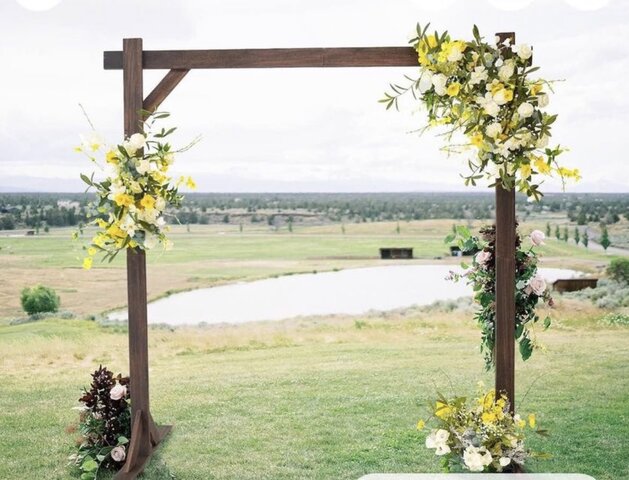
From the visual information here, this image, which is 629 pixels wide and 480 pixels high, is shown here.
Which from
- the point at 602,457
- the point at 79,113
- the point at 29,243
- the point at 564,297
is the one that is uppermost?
the point at 79,113

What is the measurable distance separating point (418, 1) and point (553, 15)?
1491mm

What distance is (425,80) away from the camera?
342 cm

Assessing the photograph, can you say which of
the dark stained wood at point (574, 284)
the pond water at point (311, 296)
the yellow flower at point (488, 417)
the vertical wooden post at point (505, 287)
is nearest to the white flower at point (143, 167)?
the vertical wooden post at point (505, 287)

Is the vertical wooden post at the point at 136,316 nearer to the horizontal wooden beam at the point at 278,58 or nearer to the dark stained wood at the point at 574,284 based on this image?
the horizontal wooden beam at the point at 278,58

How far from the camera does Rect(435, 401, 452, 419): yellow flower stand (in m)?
3.53

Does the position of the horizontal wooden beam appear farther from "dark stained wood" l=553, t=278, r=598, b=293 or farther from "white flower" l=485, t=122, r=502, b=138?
"dark stained wood" l=553, t=278, r=598, b=293

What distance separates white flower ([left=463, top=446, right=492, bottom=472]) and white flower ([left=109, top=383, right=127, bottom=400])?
188 cm

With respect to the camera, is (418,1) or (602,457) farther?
(418,1)

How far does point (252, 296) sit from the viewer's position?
7629 millimetres

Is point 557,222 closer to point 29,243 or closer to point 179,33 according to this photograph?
point 179,33

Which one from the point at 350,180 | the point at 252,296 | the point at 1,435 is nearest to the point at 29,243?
the point at 252,296

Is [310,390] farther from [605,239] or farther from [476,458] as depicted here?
[605,239]

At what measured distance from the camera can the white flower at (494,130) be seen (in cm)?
332

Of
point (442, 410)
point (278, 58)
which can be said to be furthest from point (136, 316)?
point (442, 410)
